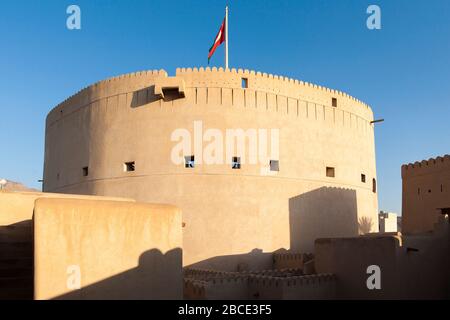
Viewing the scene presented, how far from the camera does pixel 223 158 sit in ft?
51.7

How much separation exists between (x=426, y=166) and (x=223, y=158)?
7.87 metres

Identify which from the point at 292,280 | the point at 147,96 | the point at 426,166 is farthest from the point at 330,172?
the point at 147,96

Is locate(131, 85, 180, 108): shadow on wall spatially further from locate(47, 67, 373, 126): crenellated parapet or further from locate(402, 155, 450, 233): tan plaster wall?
locate(402, 155, 450, 233): tan plaster wall

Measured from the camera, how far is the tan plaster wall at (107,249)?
246 inches

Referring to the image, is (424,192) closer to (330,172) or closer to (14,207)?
(330,172)

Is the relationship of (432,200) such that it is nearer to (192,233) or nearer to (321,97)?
(321,97)

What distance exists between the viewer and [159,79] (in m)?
15.9

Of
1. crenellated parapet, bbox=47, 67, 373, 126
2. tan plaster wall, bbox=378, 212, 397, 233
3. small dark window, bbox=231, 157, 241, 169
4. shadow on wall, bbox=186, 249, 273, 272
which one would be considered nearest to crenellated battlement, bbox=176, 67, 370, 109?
crenellated parapet, bbox=47, 67, 373, 126

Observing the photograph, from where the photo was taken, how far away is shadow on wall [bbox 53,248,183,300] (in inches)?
265

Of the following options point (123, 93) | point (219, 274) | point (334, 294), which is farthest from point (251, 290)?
point (123, 93)

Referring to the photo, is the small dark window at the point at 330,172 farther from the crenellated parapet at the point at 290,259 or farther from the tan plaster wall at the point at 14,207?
the tan plaster wall at the point at 14,207

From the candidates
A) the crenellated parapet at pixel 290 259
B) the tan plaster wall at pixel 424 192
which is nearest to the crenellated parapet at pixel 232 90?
the tan plaster wall at pixel 424 192

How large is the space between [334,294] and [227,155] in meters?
6.32

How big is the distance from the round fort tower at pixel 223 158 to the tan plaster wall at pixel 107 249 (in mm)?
7801
